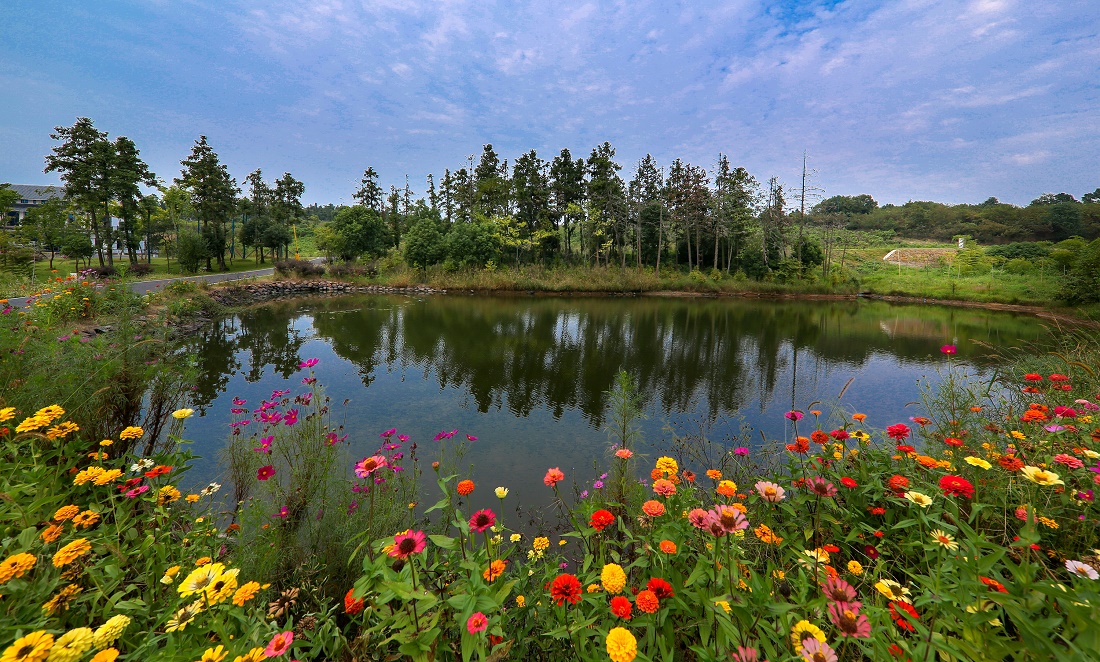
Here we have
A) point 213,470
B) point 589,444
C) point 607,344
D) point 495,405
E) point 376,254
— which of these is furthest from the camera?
point 376,254

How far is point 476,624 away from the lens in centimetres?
104

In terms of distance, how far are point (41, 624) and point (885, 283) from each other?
3763 cm

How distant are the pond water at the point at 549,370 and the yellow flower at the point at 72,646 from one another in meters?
3.15

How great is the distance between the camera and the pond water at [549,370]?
518cm

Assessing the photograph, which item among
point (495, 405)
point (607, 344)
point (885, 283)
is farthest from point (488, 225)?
point (885, 283)


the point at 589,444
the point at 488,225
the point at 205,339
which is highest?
the point at 488,225

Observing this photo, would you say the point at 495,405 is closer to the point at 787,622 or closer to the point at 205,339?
the point at 787,622

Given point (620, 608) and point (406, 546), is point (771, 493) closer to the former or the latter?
point (620, 608)

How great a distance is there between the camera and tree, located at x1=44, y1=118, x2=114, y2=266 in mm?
21469

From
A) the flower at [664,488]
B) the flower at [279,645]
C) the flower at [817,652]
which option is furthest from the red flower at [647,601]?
the flower at [279,645]

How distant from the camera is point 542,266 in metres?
29.3

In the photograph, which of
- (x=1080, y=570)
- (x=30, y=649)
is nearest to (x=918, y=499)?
(x=1080, y=570)

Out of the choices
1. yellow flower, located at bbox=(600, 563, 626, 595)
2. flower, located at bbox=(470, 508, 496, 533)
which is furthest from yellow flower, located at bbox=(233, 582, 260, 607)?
yellow flower, located at bbox=(600, 563, 626, 595)

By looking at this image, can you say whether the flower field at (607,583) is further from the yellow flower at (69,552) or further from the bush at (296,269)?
the bush at (296,269)
